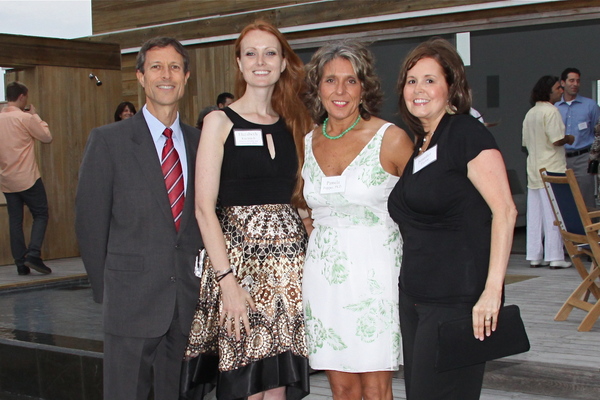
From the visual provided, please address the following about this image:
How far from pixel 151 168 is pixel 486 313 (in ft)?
4.20

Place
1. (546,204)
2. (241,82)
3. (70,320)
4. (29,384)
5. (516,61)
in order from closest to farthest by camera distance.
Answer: (241,82), (29,384), (70,320), (546,204), (516,61)

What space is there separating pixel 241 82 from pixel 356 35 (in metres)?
5.52

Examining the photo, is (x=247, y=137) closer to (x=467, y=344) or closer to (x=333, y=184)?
(x=333, y=184)

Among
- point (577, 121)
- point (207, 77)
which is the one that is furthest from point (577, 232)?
point (207, 77)

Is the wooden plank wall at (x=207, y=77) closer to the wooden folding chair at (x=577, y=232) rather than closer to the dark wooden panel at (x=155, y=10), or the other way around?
the dark wooden panel at (x=155, y=10)

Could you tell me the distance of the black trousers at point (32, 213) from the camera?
838cm

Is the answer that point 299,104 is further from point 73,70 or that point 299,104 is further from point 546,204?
point 73,70

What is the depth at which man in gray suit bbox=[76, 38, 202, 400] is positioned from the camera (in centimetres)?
288

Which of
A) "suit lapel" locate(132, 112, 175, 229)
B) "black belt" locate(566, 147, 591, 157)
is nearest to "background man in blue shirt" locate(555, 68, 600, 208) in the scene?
"black belt" locate(566, 147, 591, 157)

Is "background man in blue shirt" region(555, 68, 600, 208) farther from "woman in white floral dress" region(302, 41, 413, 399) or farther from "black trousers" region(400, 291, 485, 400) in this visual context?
"black trousers" region(400, 291, 485, 400)

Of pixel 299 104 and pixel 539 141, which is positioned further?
pixel 539 141

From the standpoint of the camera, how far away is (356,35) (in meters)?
8.41

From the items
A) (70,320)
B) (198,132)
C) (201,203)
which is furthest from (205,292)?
(70,320)

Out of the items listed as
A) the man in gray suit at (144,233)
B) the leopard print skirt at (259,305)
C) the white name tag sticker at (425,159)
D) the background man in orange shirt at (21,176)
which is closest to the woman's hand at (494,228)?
the white name tag sticker at (425,159)
